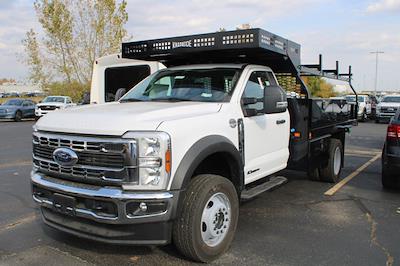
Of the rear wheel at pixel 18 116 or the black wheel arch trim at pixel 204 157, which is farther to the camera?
the rear wheel at pixel 18 116

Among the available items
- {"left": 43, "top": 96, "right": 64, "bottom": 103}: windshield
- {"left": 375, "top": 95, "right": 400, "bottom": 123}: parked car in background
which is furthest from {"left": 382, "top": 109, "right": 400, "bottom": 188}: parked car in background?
{"left": 43, "top": 96, "right": 64, "bottom": 103}: windshield

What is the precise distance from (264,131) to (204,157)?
1503 mm

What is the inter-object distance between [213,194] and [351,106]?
20.8 ft

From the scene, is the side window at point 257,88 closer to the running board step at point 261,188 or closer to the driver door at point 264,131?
the driver door at point 264,131

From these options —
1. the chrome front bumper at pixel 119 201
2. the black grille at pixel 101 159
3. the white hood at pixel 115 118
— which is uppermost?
the white hood at pixel 115 118

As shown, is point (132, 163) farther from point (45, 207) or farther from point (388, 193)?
point (388, 193)

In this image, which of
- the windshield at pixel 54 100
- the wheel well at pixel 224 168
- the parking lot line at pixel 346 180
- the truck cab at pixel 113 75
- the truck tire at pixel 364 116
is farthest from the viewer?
the windshield at pixel 54 100

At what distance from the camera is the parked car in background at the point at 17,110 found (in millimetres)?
28531

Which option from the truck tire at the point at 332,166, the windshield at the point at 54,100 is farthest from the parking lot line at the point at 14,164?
the windshield at the point at 54,100

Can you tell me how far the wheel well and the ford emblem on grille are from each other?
1.36 m

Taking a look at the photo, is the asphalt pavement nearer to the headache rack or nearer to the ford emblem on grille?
the ford emblem on grille

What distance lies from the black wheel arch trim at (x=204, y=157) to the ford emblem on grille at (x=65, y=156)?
3.14 feet

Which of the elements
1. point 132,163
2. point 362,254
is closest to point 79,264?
point 132,163

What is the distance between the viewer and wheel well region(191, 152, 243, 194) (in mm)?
4641
